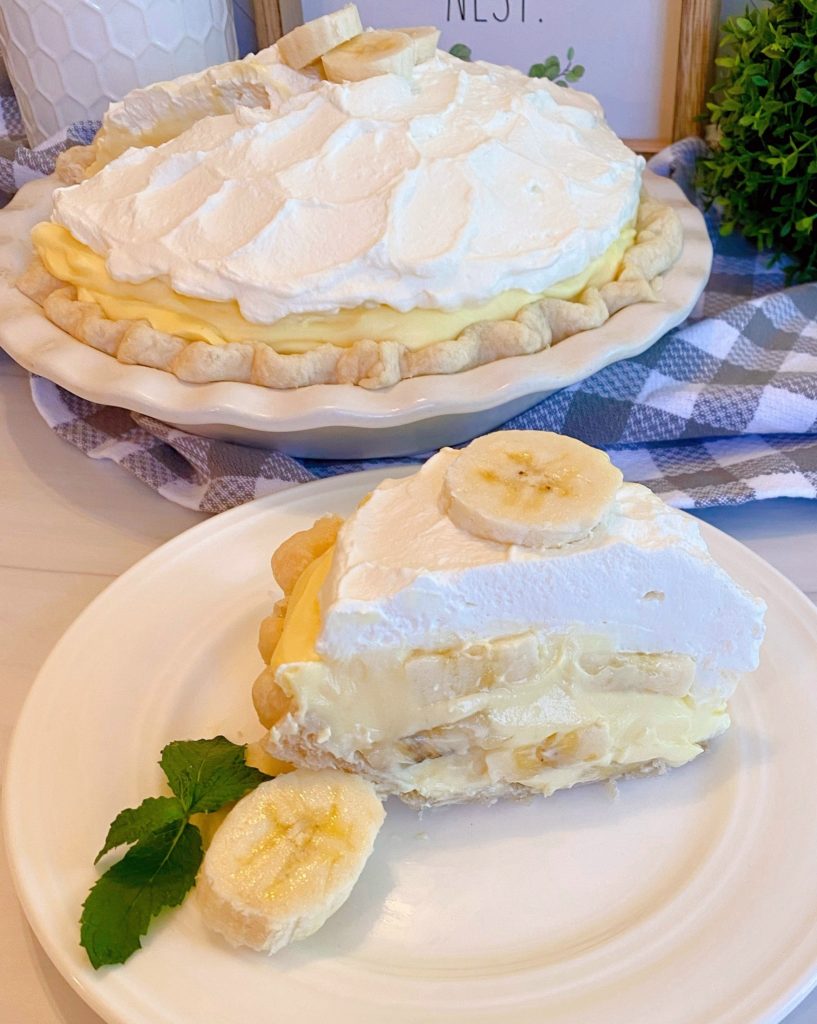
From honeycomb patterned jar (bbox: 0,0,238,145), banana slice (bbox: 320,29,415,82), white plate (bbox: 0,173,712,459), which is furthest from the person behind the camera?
honeycomb patterned jar (bbox: 0,0,238,145)

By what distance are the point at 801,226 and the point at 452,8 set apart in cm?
87

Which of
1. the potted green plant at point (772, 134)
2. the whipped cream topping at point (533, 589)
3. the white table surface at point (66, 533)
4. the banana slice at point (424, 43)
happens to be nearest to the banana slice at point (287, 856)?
the whipped cream topping at point (533, 589)

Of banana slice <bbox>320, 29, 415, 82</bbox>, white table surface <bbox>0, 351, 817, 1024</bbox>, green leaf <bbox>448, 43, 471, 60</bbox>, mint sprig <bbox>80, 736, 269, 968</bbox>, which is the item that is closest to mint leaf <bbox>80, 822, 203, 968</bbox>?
mint sprig <bbox>80, 736, 269, 968</bbox>

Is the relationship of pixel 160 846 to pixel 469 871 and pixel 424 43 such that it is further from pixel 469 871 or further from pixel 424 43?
pixel 424 43

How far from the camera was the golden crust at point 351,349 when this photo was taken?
4.71 ft

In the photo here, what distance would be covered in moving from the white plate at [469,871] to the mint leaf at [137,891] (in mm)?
16

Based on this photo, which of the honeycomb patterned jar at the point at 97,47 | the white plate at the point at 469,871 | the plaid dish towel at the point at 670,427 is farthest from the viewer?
the honeycomb patterned jar at the point at 97,47

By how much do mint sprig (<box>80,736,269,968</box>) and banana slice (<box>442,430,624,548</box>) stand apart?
341 mm

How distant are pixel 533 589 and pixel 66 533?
817mm

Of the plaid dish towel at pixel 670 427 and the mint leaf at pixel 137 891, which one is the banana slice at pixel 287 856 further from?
the plaid dish towel at pixel 670 427

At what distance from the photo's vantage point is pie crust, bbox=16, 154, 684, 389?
56.5 inches

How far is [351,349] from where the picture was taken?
1451 mm

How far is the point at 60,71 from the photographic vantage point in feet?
6.86

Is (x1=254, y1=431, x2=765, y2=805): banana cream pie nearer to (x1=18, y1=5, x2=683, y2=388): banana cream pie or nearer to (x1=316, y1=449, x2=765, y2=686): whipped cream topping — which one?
(x1=316, y1=449, x2=765, y2=686): whipped cream topping
